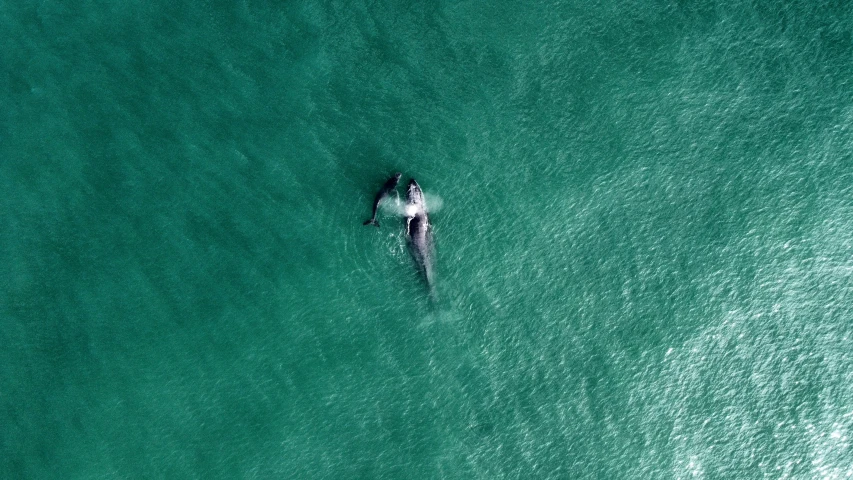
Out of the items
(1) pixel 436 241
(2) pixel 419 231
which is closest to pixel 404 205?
(2) pixel 419 231

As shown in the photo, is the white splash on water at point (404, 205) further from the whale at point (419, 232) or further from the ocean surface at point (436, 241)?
the ocean surface at point (436, 241)

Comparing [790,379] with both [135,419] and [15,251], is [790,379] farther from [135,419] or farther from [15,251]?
[15,251]

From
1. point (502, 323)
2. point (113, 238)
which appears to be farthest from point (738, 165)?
point (113, 238)

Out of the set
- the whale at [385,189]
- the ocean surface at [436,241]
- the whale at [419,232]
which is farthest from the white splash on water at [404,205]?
the ocean surface at [436,241]

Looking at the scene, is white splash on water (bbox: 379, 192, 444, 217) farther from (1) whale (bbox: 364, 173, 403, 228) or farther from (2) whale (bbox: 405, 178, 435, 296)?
(1) whale (bbox: 364, 173, 403, 228)

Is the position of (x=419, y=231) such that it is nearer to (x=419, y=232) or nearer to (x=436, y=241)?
(x=419, y=232)

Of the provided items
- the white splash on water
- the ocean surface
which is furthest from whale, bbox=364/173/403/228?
the ocean surface
